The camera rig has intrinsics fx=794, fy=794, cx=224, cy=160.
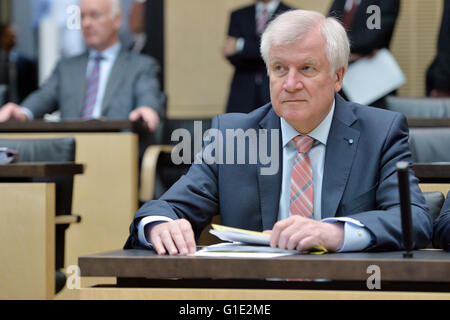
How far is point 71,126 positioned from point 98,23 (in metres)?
1.38

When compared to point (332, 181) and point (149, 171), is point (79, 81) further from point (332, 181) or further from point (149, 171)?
point (332, 181)

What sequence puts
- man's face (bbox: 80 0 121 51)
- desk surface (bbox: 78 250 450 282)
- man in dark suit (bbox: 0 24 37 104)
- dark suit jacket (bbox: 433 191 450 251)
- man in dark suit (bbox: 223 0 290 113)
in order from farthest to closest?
man in dark suit (bbox: 0 24 37 104), man in dark suit (bbox: 223 0 290 113), man's face (bbox: 80 0 121 51), dark suit jacket (bbox: 433 191 450 251), desk surface (bbox: 78 250 450 282)

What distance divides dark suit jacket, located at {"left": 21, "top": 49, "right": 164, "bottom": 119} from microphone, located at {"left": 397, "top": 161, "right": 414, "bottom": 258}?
11.2ft

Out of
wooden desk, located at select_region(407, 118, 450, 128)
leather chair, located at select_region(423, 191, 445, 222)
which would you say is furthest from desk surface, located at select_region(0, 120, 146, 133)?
leather chair, located at select_region(423, 191, 445, 222)

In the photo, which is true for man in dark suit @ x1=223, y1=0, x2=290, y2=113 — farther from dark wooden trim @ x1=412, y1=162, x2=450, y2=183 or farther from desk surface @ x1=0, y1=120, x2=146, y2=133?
dark wooden trim @ x1=412, y1=162, x2=450, y2=183

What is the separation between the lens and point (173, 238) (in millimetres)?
1795

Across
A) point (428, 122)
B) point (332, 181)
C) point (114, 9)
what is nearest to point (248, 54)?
point (114, 9)

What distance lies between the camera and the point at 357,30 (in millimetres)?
4512

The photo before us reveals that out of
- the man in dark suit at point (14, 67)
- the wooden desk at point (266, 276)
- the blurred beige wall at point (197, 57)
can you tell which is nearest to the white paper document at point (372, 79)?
the blurred beige wall at point (197, 57)

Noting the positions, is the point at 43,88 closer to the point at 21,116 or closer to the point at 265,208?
the point at 21,116

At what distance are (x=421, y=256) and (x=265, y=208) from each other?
67 centimetres

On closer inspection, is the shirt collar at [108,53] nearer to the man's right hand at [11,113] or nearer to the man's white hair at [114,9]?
the man's white hair at [114,9]

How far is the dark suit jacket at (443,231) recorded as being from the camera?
6.23ft

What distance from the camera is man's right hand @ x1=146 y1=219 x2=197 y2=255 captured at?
1.75 m
